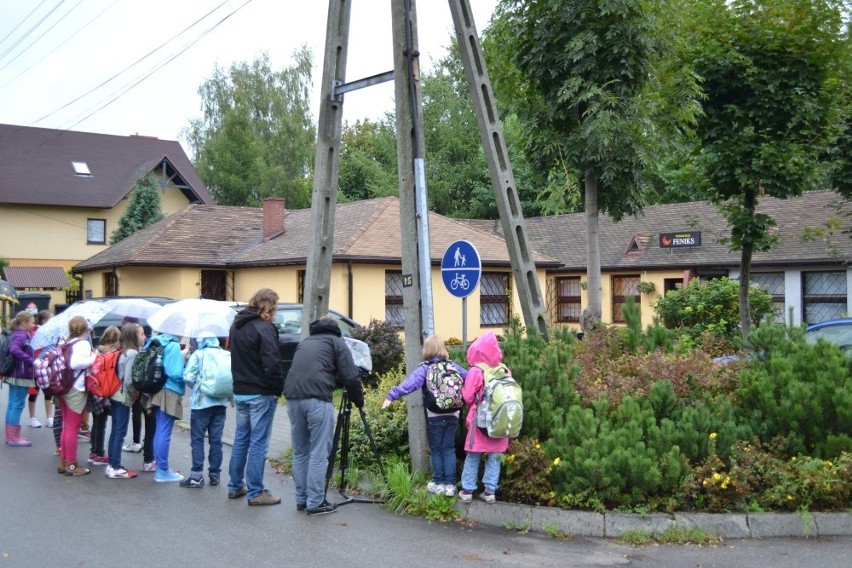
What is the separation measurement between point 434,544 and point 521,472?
4.06 ft

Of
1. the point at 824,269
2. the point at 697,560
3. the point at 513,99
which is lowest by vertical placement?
the point at 697,560

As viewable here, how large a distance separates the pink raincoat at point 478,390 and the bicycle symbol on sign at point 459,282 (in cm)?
249

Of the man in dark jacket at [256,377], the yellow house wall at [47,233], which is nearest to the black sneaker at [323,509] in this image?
the man in dark jacket at [256,377]

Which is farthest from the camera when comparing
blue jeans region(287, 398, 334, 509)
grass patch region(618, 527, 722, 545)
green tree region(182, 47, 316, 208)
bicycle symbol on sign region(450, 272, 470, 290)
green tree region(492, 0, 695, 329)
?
green tree region(182, 47, 316, 208)

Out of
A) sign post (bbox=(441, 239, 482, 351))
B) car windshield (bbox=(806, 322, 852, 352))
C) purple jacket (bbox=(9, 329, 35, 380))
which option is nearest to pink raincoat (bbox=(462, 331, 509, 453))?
sign post (bbox=(441, 239, 482, 351))

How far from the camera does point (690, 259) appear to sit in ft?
93.4

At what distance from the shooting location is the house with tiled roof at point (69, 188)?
149 ft

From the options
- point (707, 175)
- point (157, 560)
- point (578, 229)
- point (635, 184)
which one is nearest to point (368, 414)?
point (157, 560)

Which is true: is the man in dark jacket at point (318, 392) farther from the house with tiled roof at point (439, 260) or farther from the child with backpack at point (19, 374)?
the house with tiled roof at point (439, 260)

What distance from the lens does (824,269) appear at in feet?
85.1

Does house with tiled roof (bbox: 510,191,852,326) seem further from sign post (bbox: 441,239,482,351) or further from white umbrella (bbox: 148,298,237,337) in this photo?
white umbrella (bbox: 148,298,237,337)

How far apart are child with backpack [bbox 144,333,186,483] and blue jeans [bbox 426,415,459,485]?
119 inches

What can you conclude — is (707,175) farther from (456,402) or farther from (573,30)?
(456,402)

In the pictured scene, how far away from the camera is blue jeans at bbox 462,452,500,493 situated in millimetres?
8117
